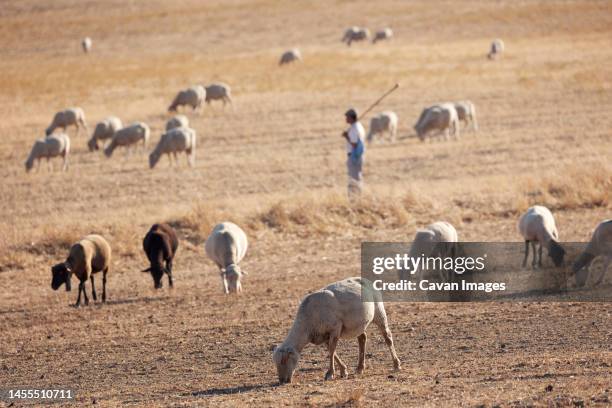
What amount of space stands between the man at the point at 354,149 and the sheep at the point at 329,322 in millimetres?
8982

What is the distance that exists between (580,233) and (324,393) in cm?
931

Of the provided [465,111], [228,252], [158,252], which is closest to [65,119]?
[465,111]

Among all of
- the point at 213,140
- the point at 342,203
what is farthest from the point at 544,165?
the point at 213,140

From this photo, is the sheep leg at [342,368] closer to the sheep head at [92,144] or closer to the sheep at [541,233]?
the sheep at [541,233]

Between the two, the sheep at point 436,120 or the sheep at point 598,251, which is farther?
the sheep at point 436,120

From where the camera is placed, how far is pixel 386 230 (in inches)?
723

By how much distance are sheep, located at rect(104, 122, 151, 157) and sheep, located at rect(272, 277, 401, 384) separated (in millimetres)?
19843

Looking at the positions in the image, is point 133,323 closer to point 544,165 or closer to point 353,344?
point 353,344

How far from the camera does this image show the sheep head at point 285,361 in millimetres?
9469

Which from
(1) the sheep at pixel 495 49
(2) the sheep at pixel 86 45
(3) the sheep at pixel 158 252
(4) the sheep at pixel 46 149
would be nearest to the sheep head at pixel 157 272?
(3) the sheep at pixel 158 252

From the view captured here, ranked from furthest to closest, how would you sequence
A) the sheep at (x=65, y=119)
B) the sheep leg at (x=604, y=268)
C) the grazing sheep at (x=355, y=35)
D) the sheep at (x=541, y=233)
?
1. the grazing sheep at (x=355, y=35)
2. the sheep at (x=65, y=119)
3. the sheep at (x=541, y=233)
4. the sheep leg at (x=604, y=268)

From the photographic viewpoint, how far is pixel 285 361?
947 cm

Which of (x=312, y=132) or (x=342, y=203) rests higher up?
(x=312, y=132)

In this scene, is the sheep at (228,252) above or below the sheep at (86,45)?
below
